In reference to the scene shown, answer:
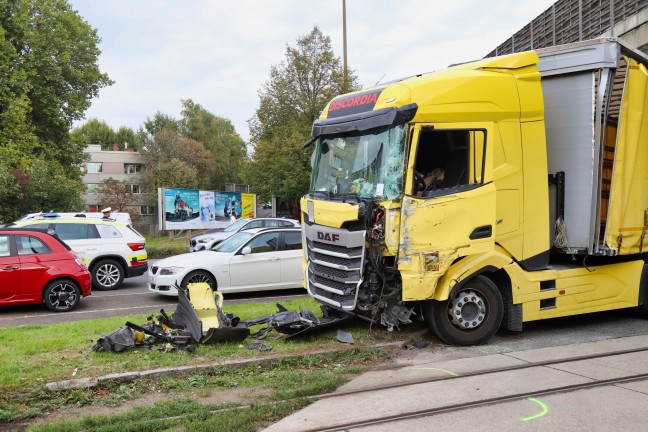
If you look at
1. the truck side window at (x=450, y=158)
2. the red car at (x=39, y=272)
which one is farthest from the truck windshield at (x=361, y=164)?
the red car at (x=39, y=272)

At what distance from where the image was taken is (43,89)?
33.2m

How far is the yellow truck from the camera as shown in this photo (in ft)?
22.1

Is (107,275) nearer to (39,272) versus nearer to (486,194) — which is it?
(39,272)

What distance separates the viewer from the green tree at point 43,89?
29.2 meters

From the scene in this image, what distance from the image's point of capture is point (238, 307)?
9.81 m

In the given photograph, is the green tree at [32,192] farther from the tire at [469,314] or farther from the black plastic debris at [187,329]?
the tire at [469,314]

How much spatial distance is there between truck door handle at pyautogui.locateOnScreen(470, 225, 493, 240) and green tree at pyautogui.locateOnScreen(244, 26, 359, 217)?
70.0ft

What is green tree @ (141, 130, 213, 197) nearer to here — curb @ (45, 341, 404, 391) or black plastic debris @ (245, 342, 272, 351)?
black plastic debris @ (245, 342, 272, 351)

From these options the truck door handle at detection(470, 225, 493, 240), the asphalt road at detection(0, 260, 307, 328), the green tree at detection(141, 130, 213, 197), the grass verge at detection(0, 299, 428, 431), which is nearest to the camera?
the grass verge at detection(0, 299, 428, 431)

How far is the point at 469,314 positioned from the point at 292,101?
82.8ft

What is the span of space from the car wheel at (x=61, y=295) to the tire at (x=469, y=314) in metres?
7.02

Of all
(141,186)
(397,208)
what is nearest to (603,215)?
(397,208)

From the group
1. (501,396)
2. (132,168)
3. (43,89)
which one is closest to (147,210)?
(132,168)

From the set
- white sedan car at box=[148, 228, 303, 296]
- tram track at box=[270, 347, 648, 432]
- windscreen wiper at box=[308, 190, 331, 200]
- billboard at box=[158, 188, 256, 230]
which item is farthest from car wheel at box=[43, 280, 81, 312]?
billboard at box=[158, 188, 256, 230]
